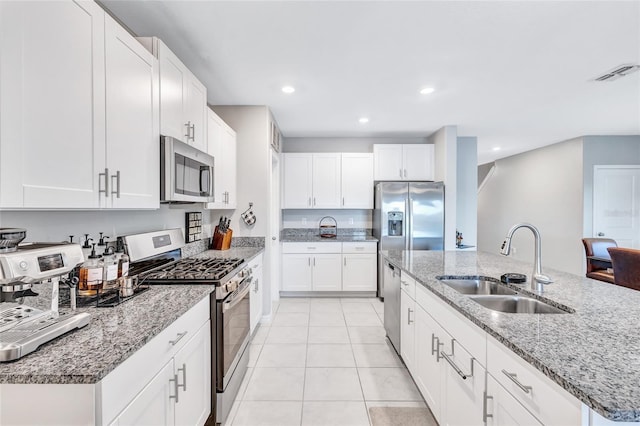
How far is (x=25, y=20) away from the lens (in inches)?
37.3

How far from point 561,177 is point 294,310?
5.20m

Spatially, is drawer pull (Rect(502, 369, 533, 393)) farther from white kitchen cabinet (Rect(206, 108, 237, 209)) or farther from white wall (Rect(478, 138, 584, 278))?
white wall (Rect(478, 138, 584, 278))

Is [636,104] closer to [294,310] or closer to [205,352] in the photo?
[294,310]

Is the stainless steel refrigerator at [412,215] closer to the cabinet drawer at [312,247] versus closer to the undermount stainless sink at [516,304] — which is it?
the cabinet drawer at [312,247]

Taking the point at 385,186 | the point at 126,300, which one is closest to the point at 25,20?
the point at 126,300

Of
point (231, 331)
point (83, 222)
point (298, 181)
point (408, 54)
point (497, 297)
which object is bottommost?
point (231, 331)

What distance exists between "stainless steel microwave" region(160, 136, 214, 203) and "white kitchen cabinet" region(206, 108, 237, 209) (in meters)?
0.36

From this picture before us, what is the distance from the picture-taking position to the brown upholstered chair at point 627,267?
9.39 feet

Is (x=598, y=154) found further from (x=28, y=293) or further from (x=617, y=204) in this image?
(x=28, y=293)

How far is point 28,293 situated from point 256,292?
6.60 feet

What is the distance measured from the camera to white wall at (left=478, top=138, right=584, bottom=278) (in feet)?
16.2

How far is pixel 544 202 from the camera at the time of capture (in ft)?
18.2

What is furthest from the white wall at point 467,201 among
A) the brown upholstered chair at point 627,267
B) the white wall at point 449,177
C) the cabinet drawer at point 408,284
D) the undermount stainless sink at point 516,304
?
the undermount stainless sink at point 516,304

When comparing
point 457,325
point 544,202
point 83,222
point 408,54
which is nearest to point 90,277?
point 83,222
